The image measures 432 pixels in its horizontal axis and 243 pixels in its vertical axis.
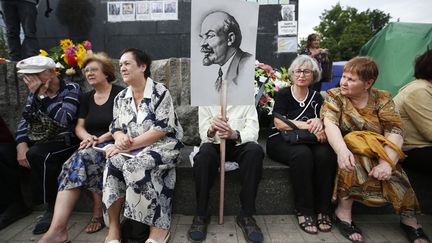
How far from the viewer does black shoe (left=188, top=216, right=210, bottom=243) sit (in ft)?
7.89

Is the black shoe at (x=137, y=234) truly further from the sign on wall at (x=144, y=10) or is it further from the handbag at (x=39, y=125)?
the sign on wall at (x=144, y=10)

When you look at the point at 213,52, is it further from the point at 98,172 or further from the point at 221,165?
the point at 98,172

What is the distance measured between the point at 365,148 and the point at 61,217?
265 centimetres

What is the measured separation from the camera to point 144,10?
6.19m

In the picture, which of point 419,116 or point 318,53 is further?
point 318,53

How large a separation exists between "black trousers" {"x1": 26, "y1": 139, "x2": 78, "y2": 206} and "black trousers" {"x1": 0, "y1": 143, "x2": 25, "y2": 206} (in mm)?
307

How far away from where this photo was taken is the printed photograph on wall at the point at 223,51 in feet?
7.94

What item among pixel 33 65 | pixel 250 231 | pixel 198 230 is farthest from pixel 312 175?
pixel 33 65

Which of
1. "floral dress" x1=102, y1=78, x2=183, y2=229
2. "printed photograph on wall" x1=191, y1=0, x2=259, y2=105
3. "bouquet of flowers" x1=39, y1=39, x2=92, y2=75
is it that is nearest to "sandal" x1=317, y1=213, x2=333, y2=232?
"printed photograph on wall" x1=191, y1=0, x2=259, y2=105

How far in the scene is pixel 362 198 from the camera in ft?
8.15

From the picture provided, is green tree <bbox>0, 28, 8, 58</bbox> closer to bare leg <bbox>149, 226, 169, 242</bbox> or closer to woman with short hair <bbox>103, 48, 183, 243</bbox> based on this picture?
woman with short hair <bbox>103, 48, 183, 243</bbox>

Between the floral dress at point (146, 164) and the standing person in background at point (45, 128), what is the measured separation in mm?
592

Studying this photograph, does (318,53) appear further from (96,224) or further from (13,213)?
(13,213)

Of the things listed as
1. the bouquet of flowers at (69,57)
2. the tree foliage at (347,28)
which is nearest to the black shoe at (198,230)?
the bouquet of flowers at (69,57)
